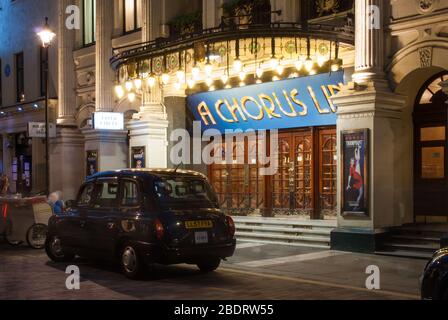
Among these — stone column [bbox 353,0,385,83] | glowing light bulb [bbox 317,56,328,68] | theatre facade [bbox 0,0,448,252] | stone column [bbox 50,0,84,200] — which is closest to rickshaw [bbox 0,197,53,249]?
theatre facade [bbox 0,0,448,252]

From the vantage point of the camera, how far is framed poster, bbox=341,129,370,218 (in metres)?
13.9

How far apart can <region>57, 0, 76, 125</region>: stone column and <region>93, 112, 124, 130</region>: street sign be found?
4.06 m

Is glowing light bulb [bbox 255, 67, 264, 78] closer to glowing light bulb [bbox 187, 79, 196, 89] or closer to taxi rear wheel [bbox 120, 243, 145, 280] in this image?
glowing light bulb [bbox 187, 79, 196, 89]

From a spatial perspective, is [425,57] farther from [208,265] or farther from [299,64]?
[208,265]

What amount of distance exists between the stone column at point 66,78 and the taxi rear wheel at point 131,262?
14312 mm

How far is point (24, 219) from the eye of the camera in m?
15.5

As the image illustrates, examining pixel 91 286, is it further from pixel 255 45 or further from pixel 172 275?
pixel 255 45

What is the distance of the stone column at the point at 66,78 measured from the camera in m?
24.1

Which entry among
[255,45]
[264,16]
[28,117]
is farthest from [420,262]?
[28,117]

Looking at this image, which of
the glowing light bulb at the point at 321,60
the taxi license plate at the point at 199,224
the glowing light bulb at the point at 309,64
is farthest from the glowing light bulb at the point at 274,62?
the taxi license plate at the point at 199,224

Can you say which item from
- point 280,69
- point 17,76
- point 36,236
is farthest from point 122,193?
point 17,76

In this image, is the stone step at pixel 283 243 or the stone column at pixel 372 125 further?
the stone step at pixel 283 243

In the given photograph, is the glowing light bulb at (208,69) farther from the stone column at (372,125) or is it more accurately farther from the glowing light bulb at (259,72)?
the stone column at (372,125)

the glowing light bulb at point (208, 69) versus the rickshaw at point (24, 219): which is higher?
the glowing light bulb at point (208, 69)
